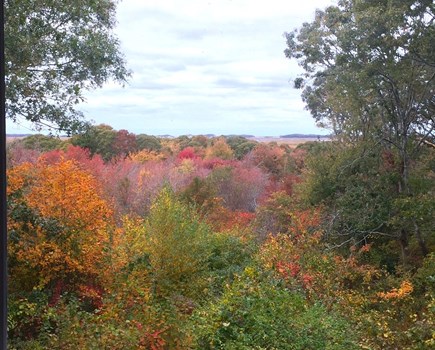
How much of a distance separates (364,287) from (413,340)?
2409 mm

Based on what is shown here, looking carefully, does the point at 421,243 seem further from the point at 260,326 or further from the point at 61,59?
the point at 61,59

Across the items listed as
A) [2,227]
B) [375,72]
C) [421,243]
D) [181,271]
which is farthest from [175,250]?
[2,227]

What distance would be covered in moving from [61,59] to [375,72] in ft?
11.6

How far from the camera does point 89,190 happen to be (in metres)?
4.09

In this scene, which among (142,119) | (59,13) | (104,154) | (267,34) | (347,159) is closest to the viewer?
(59,13)

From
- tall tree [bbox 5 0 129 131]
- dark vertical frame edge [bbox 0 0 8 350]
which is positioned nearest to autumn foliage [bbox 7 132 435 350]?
tall tree [bbox 5 0 129 131]

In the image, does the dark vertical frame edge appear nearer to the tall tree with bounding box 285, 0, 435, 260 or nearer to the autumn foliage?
the autumn foliage

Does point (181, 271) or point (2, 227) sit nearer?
point (2, 227)

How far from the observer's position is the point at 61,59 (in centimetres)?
339

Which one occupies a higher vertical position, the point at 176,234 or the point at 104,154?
the point at 104,154

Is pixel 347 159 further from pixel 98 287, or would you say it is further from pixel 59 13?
pixel 59 13

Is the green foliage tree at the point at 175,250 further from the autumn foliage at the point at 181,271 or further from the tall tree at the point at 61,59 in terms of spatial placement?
the tall tree at the point at 61,59

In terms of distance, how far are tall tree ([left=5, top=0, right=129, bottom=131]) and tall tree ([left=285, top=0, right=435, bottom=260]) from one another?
289cm

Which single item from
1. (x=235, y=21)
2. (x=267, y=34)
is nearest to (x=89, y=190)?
(x=235, y=21)
